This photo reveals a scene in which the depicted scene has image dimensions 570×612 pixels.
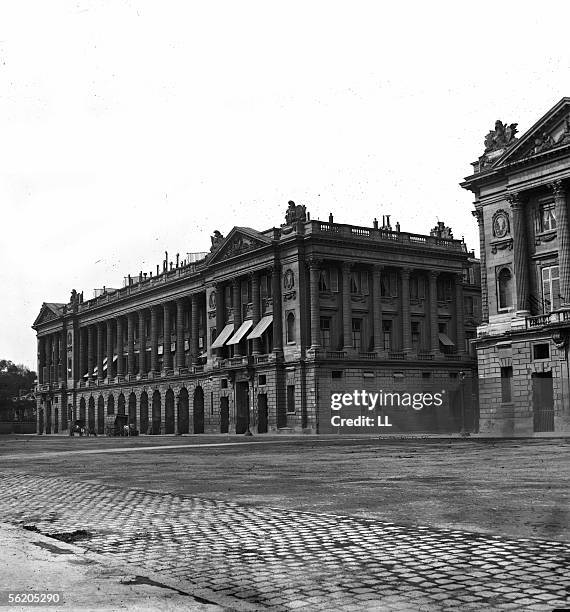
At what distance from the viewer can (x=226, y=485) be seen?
722 inches

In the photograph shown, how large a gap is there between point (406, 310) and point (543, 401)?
32.5 meters

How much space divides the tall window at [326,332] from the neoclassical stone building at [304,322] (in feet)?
0.36

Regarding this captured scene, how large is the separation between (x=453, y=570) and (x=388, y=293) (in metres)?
75.8

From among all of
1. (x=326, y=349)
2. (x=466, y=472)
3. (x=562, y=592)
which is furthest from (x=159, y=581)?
(x=326, y=349)

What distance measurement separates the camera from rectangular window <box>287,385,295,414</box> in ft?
252

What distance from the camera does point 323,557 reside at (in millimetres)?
8789

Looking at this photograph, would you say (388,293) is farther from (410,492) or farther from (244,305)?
(410,492)


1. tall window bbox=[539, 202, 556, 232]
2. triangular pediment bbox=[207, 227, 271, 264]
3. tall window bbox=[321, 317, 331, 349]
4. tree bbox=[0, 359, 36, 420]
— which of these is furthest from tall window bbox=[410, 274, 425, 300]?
tree bbox=[0, 359, 36, 420]

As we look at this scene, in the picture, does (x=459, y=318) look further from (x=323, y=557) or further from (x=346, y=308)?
(x=323, y=557)

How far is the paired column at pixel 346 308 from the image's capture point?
78500mm

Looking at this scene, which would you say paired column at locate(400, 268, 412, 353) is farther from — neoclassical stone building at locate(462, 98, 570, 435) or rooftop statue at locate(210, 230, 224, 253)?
neoclassical stone building at locate(462, 98, 570, 435)

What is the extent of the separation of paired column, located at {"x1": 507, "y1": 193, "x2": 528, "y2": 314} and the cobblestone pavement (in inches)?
1702

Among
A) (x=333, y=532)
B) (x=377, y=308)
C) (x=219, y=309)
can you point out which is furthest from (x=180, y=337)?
(x=333, y=532)

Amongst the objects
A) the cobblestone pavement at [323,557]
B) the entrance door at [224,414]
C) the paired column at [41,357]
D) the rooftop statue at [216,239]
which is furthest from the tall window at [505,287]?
the paired column at [41,357]
